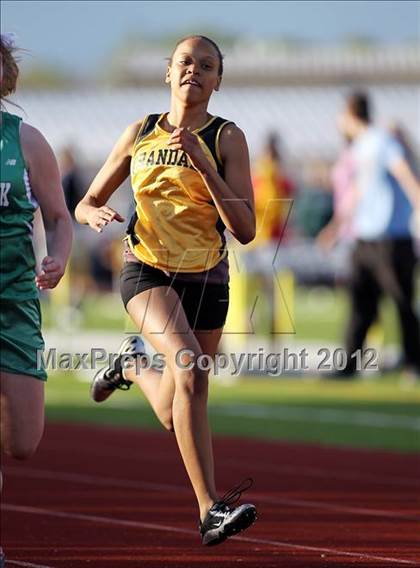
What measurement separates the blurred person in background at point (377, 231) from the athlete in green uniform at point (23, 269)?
945cm

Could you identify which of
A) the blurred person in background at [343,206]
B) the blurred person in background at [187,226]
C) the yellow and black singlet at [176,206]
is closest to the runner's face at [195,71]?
the blurred person in background at [187,226]

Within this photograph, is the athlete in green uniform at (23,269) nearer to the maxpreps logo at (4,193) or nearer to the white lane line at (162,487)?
the maxpreps logo at (4,193)

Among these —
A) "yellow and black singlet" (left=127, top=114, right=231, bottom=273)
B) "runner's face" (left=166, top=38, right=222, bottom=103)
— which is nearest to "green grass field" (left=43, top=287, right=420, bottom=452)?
"yellow and black singlet" (left=127, top=114, right=231, bottom=273)

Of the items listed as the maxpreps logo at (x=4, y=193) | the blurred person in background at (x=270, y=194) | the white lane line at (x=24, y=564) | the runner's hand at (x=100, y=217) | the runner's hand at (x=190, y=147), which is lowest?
the blurred person in background at (x=270, y=194)

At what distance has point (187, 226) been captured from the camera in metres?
7.12

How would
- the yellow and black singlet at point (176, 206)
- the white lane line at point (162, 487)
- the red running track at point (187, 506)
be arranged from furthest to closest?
the white lane line at point (162, 487)
the red running track at point (187, 506)
the yellow and black singlet at point (176, 206)

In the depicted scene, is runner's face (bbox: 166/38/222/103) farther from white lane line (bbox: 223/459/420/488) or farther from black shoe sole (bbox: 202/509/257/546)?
white lane line (bbox: 223/459/420/488)

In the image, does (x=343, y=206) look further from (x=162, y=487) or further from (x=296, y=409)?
(x=162, y=487)

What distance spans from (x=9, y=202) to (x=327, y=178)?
20068 millimetres

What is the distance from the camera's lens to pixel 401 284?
15586 mm

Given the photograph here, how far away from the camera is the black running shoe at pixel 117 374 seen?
8.43 m

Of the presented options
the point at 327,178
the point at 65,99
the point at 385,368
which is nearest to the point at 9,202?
the point at 385,368

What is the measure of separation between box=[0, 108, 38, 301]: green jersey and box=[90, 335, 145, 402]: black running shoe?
7.47 feet

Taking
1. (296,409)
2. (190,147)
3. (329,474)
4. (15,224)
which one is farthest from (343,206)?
(15,224)
